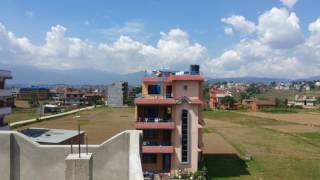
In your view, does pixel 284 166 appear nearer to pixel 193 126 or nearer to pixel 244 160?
pixel 244 160

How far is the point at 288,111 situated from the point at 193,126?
9509 centimetres

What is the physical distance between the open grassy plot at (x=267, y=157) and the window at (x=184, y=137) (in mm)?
2512

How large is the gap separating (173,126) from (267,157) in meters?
13.9

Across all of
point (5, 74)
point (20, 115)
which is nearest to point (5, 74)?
point (5, 74)

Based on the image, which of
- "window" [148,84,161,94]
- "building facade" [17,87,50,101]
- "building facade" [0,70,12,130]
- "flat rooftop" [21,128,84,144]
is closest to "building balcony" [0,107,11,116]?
"building facade" [0,70,12,130]

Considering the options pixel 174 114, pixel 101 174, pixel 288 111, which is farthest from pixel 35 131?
pixel 288 111

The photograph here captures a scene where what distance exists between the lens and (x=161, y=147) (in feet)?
110

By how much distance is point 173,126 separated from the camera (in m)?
34.0

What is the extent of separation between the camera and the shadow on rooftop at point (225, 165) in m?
→ 35.0

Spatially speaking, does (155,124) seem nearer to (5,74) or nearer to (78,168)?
(5,74)

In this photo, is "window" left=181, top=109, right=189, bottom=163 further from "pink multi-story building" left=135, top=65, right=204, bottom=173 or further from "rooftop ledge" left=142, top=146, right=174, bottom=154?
"rooftop ledge" left=142, top=146, right=174, bottom=154

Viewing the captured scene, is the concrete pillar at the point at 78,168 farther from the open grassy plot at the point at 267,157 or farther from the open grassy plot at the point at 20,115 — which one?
the open grassy plot at the point at 20,115

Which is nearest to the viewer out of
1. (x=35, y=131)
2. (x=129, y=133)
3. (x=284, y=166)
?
(x=129, y=133)

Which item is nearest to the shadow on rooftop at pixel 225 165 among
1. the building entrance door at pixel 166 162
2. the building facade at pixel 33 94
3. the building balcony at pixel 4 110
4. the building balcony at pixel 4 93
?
the building entrance door at pixel 166 162
